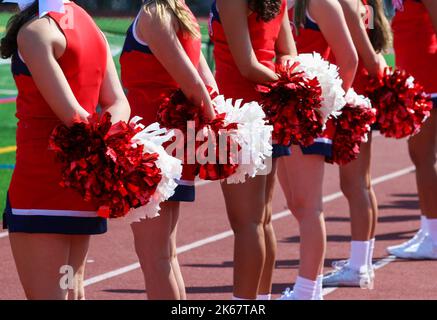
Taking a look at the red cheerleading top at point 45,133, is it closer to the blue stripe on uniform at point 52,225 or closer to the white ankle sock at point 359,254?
the blue stripe on uniform at point 52,225

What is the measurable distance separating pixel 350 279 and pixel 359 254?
0.51 ft

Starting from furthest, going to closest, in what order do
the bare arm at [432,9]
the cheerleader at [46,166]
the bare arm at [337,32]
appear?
the bare arm at [432,9] < the bare arm at [337,32] < the cheerleader at [46,166]

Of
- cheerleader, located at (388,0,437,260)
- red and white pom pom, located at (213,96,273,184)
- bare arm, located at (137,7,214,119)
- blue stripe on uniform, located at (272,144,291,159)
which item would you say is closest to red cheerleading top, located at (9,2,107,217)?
bare arm, located at (137,7,214,119)

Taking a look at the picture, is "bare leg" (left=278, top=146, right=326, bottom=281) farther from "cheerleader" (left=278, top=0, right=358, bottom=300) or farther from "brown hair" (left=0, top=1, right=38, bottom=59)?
"brown hair" (left=0, top=1, right=38, bottom=59)

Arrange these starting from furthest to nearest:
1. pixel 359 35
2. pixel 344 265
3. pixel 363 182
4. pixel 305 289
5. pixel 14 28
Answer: pixel 344 265
pixel 363 182
pixel 359 35
pixel 305 289
pixel 14 28

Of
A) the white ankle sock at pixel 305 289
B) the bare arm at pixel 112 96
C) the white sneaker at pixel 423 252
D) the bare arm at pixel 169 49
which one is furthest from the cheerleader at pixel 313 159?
the bare arm at pixel 112 96

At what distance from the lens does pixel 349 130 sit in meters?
5.78

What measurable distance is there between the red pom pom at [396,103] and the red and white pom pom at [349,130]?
0.53m

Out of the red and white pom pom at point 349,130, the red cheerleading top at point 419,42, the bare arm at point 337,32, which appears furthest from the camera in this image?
the red cheerleading top at point 419,42

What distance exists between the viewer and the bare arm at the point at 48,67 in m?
3.59

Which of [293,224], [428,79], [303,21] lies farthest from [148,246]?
[293,224]

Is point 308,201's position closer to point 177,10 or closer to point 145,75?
point 145,75

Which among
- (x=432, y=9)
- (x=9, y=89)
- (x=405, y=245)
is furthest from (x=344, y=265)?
(x=9, y=89)
